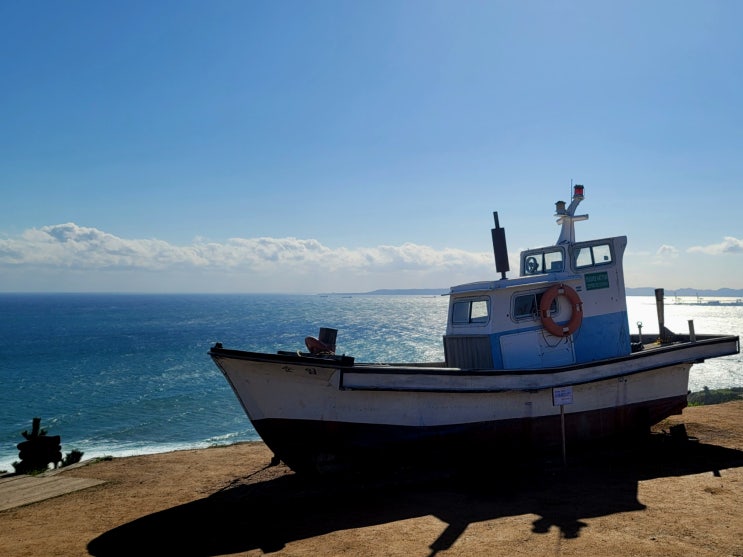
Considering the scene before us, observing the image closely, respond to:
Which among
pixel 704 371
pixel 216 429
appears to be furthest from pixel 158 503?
pixel 704 371

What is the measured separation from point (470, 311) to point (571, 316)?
2.39 meters

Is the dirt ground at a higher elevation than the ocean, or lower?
higher

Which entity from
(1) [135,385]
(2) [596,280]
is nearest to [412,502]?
(2) [596,280]

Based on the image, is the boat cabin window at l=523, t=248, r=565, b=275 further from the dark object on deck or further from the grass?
the grass

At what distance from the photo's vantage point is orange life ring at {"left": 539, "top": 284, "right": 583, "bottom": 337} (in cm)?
1231

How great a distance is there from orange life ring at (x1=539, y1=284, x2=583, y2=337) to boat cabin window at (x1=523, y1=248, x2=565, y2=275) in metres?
1.11

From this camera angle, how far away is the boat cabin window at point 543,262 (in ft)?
44.8

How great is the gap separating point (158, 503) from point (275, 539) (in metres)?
3.47

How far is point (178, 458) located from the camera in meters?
14.4

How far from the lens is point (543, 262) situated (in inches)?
555

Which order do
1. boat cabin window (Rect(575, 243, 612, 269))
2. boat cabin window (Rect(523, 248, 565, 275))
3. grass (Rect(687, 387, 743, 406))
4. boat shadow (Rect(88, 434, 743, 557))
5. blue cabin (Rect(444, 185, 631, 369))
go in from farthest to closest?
grass (Rect(687, 387, 743, 406))
boat cabin window (Rect(523, 248, 565, 275))
boat cabin window (Rect(575, 243, 612, 269))
blue cabin (Rect(444, 185, 631, 369))
boat shadow (Rect(88, 434, 743, 557))

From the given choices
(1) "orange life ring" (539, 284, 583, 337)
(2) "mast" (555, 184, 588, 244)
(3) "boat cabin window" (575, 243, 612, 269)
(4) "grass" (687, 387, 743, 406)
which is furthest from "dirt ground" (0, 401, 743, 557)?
(4) "grass" (687, 387, 743, 406)

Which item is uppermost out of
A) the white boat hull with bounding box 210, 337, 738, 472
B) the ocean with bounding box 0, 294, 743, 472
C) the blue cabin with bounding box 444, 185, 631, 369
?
the blue cabin with bounding box 444, 185, 631, 369

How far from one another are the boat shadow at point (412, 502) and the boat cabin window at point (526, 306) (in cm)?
321
